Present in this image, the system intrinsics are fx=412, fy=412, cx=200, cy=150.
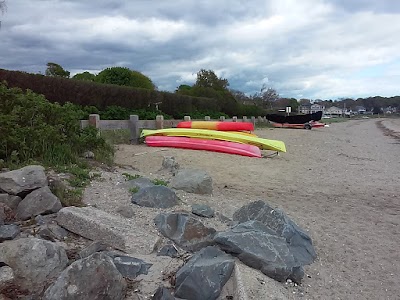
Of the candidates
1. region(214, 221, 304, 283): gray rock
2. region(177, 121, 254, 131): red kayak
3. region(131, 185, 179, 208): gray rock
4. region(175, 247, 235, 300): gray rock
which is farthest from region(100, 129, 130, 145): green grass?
region(175, 247, 235, 300): gray rock

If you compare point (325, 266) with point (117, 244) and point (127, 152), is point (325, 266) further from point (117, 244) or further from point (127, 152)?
point (127, 152)

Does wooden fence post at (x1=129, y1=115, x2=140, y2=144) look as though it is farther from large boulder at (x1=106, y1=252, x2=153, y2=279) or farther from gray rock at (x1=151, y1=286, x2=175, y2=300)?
gray rock at (x1=151, y1=286, x2=175, y2=300)

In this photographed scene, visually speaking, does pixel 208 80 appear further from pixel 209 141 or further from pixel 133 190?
pixel 133 190

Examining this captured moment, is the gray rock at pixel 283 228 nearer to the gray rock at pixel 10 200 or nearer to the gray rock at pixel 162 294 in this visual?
the gray rock at pixel 162 294

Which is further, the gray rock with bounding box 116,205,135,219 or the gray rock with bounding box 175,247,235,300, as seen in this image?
the gray rock with bounding box 116,205,135,219

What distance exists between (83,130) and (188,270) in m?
5.28

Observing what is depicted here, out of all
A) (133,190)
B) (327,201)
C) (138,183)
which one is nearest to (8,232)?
(133,190)

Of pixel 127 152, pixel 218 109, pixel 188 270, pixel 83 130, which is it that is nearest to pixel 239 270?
pixel 188 270

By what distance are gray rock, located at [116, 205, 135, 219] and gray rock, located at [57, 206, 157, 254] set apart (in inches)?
20.4

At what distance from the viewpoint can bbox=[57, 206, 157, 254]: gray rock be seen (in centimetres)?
373

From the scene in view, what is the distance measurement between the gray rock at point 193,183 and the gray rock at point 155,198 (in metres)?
0.78

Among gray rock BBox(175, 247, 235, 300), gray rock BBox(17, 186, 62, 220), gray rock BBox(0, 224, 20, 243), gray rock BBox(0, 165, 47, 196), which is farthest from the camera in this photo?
gray rock BBox(0, 165, 47, 196)

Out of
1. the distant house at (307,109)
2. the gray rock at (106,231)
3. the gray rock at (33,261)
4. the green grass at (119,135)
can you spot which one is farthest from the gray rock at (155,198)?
the distant house at (307,109)

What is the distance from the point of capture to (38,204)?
13.4 ft
